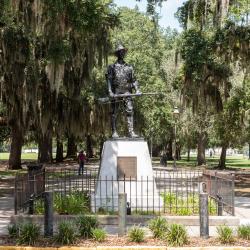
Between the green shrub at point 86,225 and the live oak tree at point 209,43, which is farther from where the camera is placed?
the live oak tree at point 209,43

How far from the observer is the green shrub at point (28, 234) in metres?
8.70

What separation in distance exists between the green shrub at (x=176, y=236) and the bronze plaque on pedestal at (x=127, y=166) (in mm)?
3920

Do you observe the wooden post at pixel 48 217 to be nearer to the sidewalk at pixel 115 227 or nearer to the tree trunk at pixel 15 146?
the sidewalk at pixel 115 227

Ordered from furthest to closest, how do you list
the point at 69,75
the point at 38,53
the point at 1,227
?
the point at 69,75 → the point at 38,53 → the point at 1,227

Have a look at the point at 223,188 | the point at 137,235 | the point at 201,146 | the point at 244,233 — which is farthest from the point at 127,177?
the point at 201,146

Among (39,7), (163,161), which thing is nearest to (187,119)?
(163,161)

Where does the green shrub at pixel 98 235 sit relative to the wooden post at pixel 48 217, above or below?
below

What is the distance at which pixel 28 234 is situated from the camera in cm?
879

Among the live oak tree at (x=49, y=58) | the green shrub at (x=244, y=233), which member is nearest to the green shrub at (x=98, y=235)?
the green shrub at (x=244, y=233)

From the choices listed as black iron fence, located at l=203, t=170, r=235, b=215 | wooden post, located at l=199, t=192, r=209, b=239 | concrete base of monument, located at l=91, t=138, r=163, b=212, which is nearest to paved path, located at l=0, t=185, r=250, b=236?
black iron fence, located at l=203, t=170, r=235, b=215

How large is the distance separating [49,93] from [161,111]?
Answer: 18636mm

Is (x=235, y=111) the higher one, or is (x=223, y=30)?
(x=223, y=30)

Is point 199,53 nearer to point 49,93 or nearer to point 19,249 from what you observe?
point 49,93

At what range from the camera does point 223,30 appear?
22.2m
